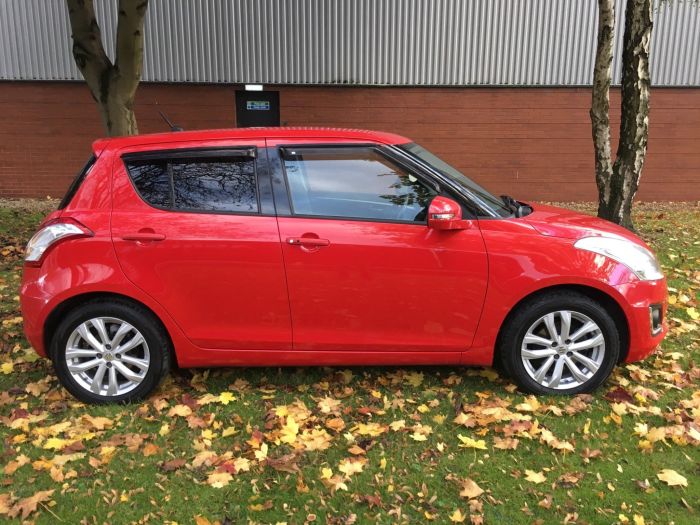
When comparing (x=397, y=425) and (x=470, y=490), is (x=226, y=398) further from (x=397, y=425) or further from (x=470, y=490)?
(x=470, y=490)

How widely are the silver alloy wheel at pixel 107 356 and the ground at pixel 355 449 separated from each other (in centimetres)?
16

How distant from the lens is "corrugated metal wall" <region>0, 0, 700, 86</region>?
1138cm

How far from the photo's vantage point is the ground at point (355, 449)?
8.46 feet

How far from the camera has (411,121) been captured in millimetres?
11922

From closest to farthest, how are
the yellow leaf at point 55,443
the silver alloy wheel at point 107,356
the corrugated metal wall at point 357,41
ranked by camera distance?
Answer: the yellow leaf at point 55,443 → the silver alloy wheel at point 107,356 → the corrugated metal wall at point 357,41

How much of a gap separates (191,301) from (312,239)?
0.85 metres

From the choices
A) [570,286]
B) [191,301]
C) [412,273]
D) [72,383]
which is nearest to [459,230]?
[412,273]

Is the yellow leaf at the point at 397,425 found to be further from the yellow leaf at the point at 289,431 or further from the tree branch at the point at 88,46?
the tree branch at the point at 88,46

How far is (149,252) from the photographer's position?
10.8 feet

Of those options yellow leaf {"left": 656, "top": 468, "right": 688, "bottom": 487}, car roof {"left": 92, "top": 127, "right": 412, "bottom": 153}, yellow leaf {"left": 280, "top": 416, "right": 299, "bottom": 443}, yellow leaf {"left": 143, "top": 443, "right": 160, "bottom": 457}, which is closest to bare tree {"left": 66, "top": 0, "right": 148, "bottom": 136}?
car roof {"left": 92, "top": 127, "right": 412, "bottom": 153}

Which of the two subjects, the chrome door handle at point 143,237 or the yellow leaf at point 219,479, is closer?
the yellow leaf at point 219,479

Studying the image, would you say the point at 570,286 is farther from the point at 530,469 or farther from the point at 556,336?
A: the point at 530,469

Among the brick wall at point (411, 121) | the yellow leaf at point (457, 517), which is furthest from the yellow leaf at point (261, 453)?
the brick wall at point (411, 121)

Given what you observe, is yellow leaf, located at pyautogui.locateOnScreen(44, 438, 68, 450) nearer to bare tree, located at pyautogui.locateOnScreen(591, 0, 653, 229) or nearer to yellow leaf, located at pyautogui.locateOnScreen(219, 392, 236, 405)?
yellow leaf, located at pyautogui.locateOnScreen(219, 392, 236, 405)
